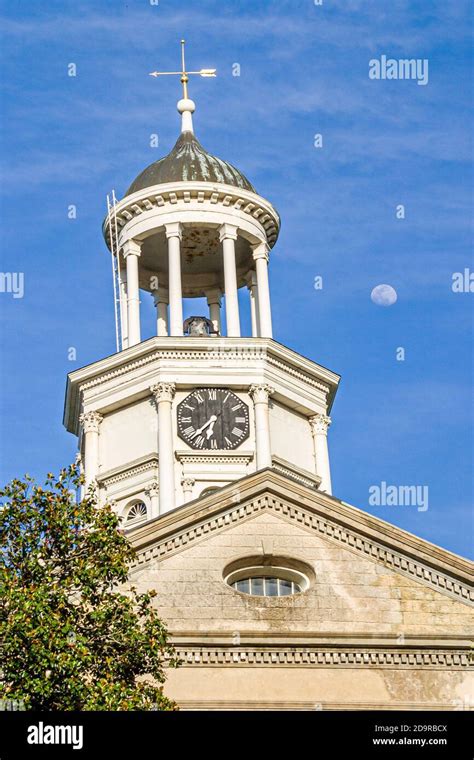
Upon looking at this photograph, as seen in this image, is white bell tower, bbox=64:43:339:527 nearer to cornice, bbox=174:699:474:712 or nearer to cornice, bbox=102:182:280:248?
cornice, bbox=102:182:280:248

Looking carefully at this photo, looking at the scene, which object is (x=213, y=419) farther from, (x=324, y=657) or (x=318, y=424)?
(x=324, y=657)

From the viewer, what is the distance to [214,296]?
7000 cm

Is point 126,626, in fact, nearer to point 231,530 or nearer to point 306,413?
point 231,530

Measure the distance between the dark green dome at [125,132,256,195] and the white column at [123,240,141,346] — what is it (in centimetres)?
216

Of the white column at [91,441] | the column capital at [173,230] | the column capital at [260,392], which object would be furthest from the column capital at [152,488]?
the column capital at [173,230]

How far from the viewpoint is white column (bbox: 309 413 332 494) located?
6316cm

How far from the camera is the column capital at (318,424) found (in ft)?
211

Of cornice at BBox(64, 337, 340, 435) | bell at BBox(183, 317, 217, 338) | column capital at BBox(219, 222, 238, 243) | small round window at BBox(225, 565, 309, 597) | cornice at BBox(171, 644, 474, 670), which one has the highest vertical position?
column capital at BBox(219, 222, 238, 243)

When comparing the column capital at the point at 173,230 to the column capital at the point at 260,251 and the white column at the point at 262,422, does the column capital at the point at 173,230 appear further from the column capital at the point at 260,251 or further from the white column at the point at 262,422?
the white column at the point at 262,422

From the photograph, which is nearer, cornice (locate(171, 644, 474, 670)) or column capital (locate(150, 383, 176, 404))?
cornice (locate(171, 644, 474, 670))

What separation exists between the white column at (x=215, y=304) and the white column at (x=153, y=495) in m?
10.6

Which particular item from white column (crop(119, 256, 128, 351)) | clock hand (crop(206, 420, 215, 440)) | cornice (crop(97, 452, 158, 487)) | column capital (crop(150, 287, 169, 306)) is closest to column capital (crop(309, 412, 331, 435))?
clock hand (crop(206, 420, 215, 440))

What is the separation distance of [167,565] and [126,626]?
8645mm
